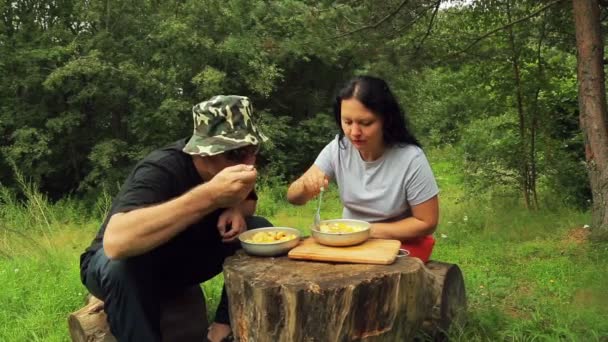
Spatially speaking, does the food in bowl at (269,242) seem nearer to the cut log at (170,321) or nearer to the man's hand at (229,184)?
the man's hand at (229,184)

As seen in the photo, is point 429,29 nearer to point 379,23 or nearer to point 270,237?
point 379,23

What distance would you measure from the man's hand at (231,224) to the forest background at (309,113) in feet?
3.82

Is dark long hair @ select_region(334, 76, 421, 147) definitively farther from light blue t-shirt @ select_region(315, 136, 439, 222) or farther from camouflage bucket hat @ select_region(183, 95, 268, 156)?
camouflage bucket hat @ select_region(183, 95, 268, 156)

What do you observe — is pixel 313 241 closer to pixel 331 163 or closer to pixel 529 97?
pixel 331 163

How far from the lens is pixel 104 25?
33.8ft

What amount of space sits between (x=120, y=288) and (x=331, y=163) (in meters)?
1.17

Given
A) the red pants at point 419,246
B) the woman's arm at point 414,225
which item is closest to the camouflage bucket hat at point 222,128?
the woman's arm at point 414,225

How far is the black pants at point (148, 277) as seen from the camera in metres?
2.08

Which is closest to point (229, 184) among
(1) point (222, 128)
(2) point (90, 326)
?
(1) point (222, 128)

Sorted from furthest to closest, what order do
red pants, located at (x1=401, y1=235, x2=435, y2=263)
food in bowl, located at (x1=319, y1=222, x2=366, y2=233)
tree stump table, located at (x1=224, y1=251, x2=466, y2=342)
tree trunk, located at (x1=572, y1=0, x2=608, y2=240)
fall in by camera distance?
tree trunk, located at (x1=572, y1=0, x2=608, y2=240) → red pants, located at (x1=401, y1=235, x2=435, y2=263) → food in bowl, located at (x1=319, y1=222, x2=366, y2=233) → tree stump table, located at (x1=224, y1=251, x2=466, y2=342)

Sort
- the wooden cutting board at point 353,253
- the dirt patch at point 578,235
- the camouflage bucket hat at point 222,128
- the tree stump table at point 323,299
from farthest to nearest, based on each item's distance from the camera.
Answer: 1. the dirt patch at point 578,235
2. the camouflage bucket hat at point 222,128
3. the wooden cutting board at point 353,253
4. the tree stump table at point 323,299

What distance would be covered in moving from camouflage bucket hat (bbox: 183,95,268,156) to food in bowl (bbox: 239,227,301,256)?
391 millimetres

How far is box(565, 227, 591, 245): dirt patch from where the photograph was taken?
4567 millimetres

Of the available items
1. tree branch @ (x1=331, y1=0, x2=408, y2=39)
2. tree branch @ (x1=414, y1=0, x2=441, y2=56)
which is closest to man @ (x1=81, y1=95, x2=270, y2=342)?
tree branch @ (x1=331, y1=0, x2=408, y2=39)
